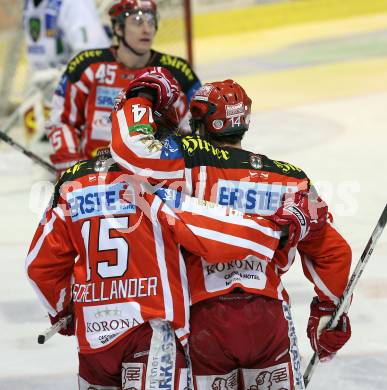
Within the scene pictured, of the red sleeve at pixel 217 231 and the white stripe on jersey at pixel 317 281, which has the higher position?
the red sleeve at pixel 217 231

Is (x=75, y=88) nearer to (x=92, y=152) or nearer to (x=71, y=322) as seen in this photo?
(x=92, y=152)

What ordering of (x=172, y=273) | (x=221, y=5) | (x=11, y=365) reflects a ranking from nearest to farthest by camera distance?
1. (x=172, y=273)
2. (x=11, y=365)
3. (x=221, y=5)

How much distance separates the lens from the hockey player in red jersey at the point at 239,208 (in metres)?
2.46

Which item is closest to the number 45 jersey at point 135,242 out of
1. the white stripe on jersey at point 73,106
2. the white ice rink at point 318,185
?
the white ice rink at point 318,185

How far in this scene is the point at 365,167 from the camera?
6543 mm

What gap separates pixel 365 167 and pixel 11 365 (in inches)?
130

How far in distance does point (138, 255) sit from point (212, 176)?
0.83 feet

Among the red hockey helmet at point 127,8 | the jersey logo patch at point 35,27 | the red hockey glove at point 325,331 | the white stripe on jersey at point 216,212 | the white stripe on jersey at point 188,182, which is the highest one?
the white stripe on jersey at point 188,182

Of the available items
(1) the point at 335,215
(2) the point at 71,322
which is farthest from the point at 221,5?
(2) the point at 71,322

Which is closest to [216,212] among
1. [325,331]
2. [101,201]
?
[101,201]

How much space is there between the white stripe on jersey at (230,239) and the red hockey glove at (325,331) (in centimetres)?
37

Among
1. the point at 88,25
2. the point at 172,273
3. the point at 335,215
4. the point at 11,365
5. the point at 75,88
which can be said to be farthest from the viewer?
the point at 88,25

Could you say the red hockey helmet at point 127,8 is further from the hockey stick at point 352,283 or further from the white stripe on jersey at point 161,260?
the white stripe on jersey at point 161,260

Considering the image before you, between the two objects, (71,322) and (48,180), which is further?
(48,180)
